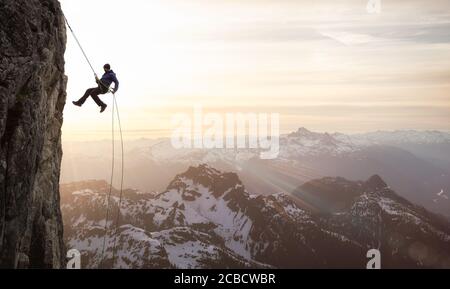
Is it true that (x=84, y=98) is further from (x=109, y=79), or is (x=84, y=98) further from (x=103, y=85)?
(x=109, y=79)

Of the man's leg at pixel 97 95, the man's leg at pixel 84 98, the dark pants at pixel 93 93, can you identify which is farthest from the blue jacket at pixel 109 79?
the man's leg at pixel 84 98

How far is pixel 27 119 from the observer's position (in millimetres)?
30766

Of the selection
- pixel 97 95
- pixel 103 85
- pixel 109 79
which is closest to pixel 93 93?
pixel 97 95

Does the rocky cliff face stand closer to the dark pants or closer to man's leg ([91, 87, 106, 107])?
the dark pants

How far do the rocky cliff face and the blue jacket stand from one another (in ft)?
11.0

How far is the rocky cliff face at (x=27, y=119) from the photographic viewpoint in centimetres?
2936

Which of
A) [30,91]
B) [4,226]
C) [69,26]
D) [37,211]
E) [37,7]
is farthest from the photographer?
[69,26]

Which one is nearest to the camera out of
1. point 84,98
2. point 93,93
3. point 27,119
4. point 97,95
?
point 27,119

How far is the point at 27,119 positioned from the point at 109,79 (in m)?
11.2

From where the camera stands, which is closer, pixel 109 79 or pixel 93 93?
pixel 109 79
